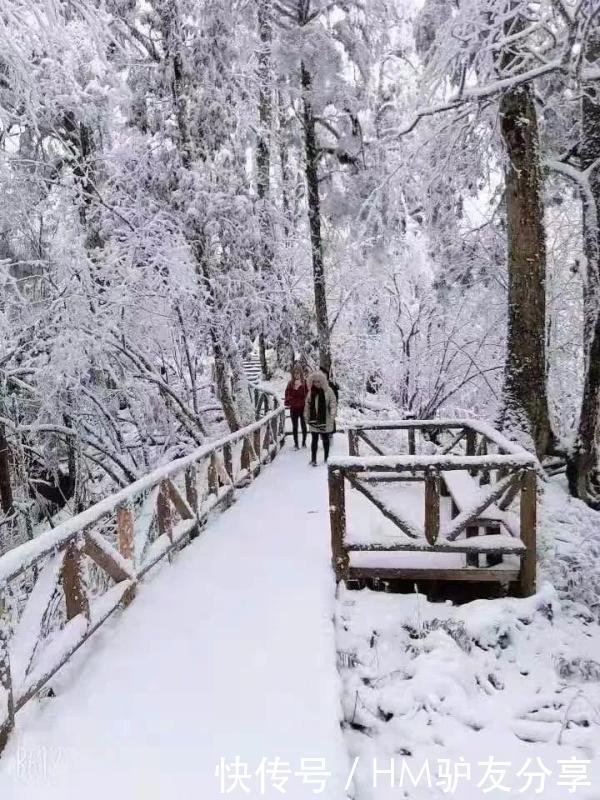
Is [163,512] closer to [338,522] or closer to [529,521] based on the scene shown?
[338,522]

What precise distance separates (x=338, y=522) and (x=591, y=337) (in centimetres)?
557

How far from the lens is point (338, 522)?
5754 mm

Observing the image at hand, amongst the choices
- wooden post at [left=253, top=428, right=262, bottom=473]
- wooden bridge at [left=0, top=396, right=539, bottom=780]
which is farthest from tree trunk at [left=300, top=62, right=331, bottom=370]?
wooden bridge at [left=0, top=396, right=539, bottom=780]

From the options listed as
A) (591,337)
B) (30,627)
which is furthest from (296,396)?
(30,627)

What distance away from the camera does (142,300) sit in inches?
464

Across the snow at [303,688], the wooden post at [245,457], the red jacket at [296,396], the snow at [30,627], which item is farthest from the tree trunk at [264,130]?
the snow at [30,627]

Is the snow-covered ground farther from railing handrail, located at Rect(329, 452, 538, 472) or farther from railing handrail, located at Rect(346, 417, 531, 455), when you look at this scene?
railing handrail, located at Rect(346, 417, 531, 455)

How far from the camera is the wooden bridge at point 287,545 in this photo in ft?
13.0

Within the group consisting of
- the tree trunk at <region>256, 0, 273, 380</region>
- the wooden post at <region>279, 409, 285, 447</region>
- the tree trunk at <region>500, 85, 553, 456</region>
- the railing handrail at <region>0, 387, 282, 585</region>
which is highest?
the tree trunk at <region>256, 0, 273, 380</region>

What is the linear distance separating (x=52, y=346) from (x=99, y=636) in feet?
23.9

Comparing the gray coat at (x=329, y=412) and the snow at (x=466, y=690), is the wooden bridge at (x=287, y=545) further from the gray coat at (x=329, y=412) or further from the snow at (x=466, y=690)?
the gray coat at (x=329, y=412)

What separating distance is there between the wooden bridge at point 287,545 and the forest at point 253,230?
2.81m

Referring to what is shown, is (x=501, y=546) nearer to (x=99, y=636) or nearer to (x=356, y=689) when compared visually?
(x=356, y=689)

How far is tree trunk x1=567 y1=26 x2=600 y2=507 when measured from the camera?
338 inches
